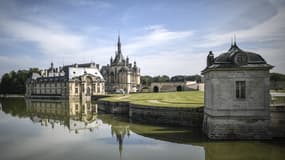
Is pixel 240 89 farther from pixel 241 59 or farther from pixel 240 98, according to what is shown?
pixel 241 59

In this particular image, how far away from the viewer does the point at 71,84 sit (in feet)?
180

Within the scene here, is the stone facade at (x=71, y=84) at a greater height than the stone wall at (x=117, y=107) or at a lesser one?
greater

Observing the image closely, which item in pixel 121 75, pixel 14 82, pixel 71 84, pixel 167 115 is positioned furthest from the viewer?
pixel 14 82

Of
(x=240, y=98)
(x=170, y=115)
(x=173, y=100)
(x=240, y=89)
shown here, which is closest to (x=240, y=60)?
(x=240, y=89)

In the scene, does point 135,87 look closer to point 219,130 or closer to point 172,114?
point 172,114

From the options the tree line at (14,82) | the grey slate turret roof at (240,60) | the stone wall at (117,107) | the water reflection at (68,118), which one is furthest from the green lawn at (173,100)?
the tree line at (14,82)

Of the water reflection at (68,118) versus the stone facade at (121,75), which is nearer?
the water reflection at (68,118)

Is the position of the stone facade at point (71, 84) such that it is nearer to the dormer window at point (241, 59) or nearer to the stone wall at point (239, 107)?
the stone wall at point (239, 107)

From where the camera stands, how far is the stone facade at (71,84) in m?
55.4


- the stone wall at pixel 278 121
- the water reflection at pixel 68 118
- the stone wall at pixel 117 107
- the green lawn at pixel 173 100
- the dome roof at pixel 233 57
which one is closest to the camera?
the dome roof at pixel 233 57

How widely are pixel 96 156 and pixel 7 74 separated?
8050 centimetres

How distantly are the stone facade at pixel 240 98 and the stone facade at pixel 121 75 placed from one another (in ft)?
197

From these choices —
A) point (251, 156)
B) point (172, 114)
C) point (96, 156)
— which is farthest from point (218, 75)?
point (96, 156)

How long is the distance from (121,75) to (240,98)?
64082mm
